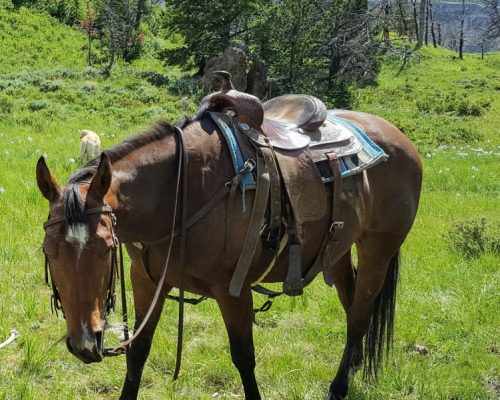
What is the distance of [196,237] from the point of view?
2639mm

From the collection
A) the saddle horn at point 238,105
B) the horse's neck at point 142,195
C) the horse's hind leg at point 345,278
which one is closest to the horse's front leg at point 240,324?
the horse's neck at point 142,195

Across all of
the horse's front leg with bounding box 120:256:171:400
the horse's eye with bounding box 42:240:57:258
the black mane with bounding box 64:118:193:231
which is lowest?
the horse's front leg with bounding box 120:256:171:400

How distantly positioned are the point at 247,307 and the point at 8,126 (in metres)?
11.2

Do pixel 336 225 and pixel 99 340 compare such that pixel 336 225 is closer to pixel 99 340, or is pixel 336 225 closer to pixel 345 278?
pixel 345 278

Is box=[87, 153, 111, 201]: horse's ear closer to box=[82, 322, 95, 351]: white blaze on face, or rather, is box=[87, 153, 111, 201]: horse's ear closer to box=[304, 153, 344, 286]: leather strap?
box=[82, 322, 95, 351]: white blaze on face

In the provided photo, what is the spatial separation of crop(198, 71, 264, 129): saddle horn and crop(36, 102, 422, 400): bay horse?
0.13 m

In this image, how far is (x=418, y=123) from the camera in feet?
66.4

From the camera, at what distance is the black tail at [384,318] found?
4.02 metres

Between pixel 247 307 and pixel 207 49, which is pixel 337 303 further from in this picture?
pixel 207 49

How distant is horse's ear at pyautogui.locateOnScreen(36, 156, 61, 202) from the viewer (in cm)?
209

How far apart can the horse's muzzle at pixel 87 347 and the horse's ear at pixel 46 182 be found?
21.9 inches

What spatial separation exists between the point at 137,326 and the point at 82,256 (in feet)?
4.01

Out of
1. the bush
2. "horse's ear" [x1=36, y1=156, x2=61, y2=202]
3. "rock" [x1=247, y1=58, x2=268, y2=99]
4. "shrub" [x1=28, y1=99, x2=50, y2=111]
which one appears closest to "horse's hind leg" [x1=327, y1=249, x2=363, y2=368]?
"horse's ear" [x1=36, y1=156, x2=61, y2=202]

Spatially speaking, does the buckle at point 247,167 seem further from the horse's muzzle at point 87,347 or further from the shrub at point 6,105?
the shrub at point 6,105
